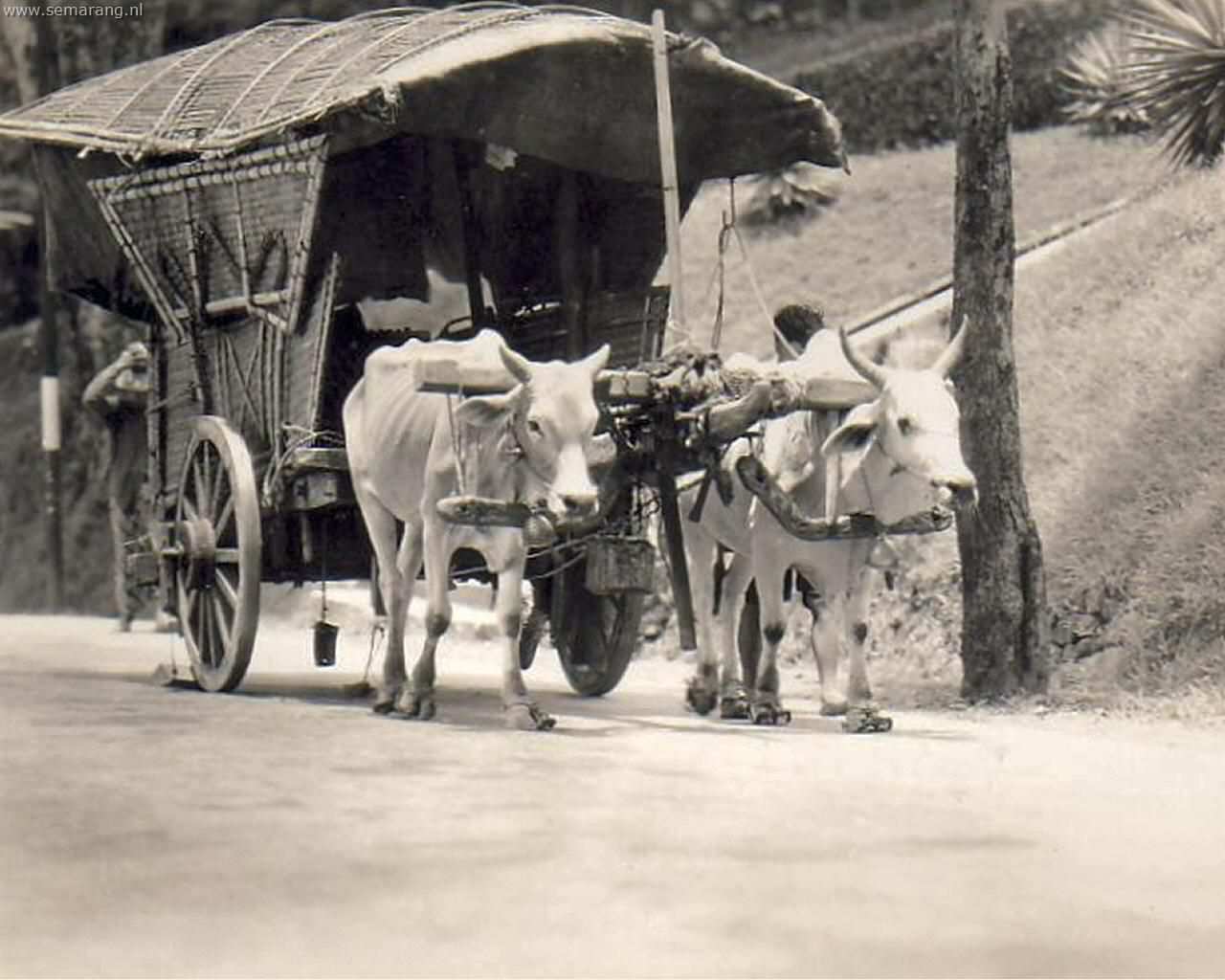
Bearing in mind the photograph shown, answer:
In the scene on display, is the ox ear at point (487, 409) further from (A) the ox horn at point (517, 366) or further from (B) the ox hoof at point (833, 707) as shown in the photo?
(B) the ox hoof at point (833, 707)

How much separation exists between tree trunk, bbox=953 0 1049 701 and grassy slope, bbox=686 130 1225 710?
529 mm

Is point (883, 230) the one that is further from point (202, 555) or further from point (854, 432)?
point (854, 432)

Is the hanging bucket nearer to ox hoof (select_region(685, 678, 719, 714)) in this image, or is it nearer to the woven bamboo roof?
ox hoof (select_region(685, 678, 719, 714))

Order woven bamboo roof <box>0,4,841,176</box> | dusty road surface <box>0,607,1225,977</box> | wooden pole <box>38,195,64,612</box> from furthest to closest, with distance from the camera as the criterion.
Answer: wooden pole <box>38,195,64,612</box> < woven bamboo roof <box>0,4,841,176</box> < dusty road surface <box>0,607,1225,977</box>

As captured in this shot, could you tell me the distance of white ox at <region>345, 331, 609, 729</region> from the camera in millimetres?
10164

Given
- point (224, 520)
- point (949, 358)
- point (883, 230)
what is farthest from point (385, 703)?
point (883, 230)

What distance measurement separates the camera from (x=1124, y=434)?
50.1 ft

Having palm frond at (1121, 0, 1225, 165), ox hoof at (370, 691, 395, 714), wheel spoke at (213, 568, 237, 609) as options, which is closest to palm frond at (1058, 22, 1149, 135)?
palm frond at (1121, 0, 1225, 165)

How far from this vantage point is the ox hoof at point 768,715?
11.0 metres

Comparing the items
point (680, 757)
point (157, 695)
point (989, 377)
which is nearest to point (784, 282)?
point (989, 377)

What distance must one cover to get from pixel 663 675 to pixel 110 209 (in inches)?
176

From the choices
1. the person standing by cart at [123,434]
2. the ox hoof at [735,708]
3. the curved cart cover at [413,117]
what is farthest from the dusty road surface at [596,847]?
the person standing by cart at [123,434]

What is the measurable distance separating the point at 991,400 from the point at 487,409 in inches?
143

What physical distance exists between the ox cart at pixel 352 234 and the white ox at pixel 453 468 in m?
0.41
